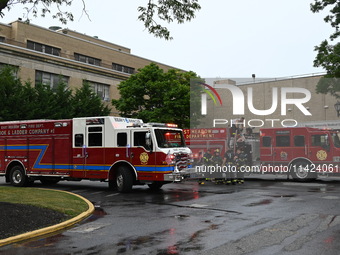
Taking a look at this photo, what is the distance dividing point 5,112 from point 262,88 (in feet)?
92.1

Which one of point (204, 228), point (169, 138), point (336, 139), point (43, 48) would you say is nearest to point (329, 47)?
point (336, 139)

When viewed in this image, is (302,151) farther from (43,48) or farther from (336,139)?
(43,48)

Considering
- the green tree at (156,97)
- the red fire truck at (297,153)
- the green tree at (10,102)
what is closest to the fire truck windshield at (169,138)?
the red fire truck at (297,153)

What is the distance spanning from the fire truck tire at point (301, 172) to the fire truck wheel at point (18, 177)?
13066 mm

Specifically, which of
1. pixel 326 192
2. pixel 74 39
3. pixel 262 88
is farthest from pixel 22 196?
pixel 74 39

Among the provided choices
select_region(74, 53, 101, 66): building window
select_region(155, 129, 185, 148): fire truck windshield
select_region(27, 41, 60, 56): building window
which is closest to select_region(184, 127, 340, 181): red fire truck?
select_region(155, 129, 185, 148): fire truck windshield

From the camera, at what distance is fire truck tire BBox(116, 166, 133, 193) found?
14.6 meters

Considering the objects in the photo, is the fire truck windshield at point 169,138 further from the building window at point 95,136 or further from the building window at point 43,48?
the building window at point 43,48

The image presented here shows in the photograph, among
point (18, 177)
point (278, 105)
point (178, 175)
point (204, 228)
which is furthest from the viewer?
point (278, 105)

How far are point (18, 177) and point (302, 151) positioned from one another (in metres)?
13.9

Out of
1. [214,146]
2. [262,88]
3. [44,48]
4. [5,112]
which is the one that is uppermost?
[44,48]

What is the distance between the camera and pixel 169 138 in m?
14.9

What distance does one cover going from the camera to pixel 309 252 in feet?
19.8

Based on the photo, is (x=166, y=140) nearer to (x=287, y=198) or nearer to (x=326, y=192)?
(x=287, y=198)
